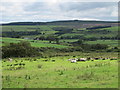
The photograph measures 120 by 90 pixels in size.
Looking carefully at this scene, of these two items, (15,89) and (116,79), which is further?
(116,79)

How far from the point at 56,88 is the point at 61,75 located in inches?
173

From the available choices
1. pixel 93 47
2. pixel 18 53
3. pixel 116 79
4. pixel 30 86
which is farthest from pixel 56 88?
pixel 93 47

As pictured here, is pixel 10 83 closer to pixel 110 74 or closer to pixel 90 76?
pixel 90 76

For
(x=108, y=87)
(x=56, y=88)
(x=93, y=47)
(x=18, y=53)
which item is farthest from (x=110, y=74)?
(x=93, y=47)

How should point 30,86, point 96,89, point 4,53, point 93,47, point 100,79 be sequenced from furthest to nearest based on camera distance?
1. point 93,47
2. point 4,53
3. point 100,79
4. point 30,86
5. point 96,89

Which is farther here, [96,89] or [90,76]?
[90,76]

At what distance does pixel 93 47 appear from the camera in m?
86.7

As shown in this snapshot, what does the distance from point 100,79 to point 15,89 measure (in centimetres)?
660

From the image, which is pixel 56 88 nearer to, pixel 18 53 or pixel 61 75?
pixel 61 75

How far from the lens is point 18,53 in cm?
4950

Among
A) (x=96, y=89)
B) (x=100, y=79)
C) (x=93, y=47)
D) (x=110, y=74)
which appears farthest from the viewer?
(x=93, y=47)

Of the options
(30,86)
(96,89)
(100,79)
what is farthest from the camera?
(100,79)

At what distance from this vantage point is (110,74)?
17.9 meters

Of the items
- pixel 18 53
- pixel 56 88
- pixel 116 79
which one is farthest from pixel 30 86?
pixel 18 53
